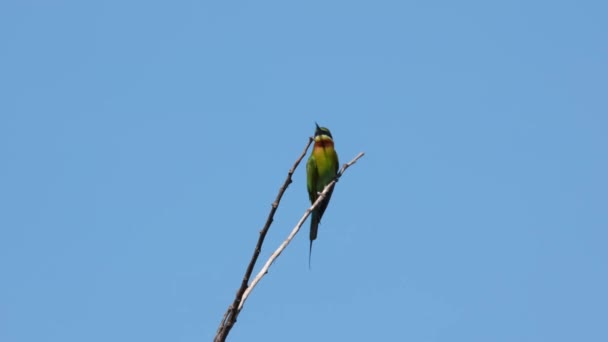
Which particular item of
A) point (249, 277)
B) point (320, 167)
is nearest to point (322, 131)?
point (320, 167)

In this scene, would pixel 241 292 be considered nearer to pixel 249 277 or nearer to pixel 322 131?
pixel 249 277

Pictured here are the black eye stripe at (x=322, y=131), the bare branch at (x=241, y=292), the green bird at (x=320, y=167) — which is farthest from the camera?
the black eye stripe at (x=322, y=131)

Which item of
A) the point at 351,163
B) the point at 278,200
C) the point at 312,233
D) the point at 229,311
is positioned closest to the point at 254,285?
the point at 229,311

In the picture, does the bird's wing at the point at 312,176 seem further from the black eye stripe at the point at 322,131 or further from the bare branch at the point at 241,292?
the bare branch at the point at 241,292

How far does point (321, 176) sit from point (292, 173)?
4.75 meters

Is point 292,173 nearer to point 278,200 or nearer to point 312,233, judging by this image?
point 278,200

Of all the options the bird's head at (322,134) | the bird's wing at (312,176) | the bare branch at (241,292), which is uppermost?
the bird's head at (322,134)

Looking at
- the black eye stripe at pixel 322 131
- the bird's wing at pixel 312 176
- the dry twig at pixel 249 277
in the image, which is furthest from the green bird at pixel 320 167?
the dry twig at pixel 249 277

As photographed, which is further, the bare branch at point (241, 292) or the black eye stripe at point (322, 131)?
the black eye stripe at point (322, 131)

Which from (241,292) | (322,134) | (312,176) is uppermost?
(322,134)

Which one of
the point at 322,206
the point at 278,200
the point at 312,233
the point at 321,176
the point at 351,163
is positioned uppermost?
the point at 321,176

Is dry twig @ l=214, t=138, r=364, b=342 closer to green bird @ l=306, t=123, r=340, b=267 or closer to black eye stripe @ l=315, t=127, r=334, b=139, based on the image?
green bird @ l=306, t=123, r=340, b=267

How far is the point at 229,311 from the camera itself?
5.88ft

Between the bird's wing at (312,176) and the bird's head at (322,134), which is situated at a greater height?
the bird's head at (322,134)
